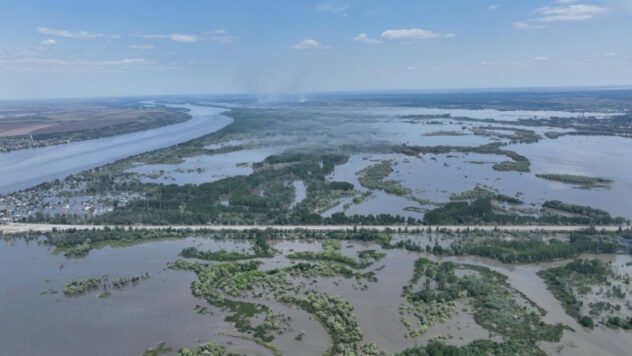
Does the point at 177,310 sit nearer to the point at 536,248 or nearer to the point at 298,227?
the point at 298,227

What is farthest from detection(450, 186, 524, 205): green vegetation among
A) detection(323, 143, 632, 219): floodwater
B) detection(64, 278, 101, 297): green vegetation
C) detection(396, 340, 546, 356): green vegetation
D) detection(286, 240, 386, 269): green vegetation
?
detection(64, 278, 101, 297): green vegetation

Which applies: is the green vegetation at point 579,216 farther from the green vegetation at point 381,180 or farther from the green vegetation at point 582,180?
the green vegetation at point 381,180

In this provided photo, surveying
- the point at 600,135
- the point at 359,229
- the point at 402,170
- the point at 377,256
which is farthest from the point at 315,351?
the point at 600,135

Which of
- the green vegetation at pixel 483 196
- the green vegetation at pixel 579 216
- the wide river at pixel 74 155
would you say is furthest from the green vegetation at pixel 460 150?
the wide river at pixel 74 155

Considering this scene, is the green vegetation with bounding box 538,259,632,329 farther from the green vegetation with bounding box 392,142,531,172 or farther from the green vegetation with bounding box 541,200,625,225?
the green vegetation with bounding box 392,142,531,172

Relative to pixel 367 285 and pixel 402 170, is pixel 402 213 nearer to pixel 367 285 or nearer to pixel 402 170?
pixel 367 285

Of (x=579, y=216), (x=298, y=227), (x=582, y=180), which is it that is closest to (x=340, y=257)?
(x=298, y=227)

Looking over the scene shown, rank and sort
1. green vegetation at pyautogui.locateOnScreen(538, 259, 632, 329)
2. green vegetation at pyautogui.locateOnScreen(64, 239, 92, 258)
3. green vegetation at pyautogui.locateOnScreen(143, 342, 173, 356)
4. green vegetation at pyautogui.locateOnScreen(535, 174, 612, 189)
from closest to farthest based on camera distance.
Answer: green vegetation at pyautogui.locateOnScreen(143, 342, 173, 356)
green vegetation at pyautogui.locateOnScreen(538, 259, 632, 329)
green vegetation at pyautogui.locateOnScreen(64, 239, 92, 258)
green vegetation at pyautogui.locateOnScreen(535, 174, 612, 189)
